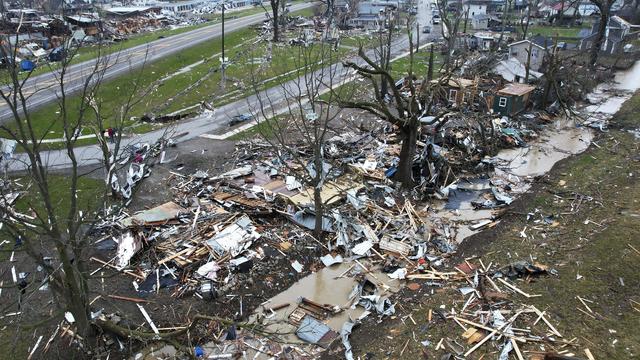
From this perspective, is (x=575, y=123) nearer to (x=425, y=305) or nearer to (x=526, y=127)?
(x=526, y=127)

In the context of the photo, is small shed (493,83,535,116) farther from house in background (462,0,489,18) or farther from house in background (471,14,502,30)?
house in background (462,0,489,18)

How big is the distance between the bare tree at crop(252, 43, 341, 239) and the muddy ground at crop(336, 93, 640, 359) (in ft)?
16.6

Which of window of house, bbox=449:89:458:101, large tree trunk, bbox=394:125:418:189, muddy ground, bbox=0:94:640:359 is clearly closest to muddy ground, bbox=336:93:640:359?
muddy ground, bbox=0:94:640:359

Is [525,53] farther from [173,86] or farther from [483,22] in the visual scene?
[173,86]

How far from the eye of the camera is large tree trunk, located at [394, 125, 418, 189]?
19.5 metres

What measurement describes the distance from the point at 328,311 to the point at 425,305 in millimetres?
2816

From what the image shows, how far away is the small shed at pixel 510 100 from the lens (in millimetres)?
29538

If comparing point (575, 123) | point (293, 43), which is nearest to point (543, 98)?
point (575, 123)

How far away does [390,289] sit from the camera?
14.6 metres

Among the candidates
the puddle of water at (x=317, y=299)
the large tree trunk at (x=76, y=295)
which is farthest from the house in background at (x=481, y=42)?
the large tree trunk at (x=76, y=295)

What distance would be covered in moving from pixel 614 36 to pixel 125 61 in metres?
53.9

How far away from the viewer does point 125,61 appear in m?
39.0

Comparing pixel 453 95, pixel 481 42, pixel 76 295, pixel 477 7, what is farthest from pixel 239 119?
pixel 477 7

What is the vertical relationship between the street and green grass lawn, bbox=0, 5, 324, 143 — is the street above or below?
below
